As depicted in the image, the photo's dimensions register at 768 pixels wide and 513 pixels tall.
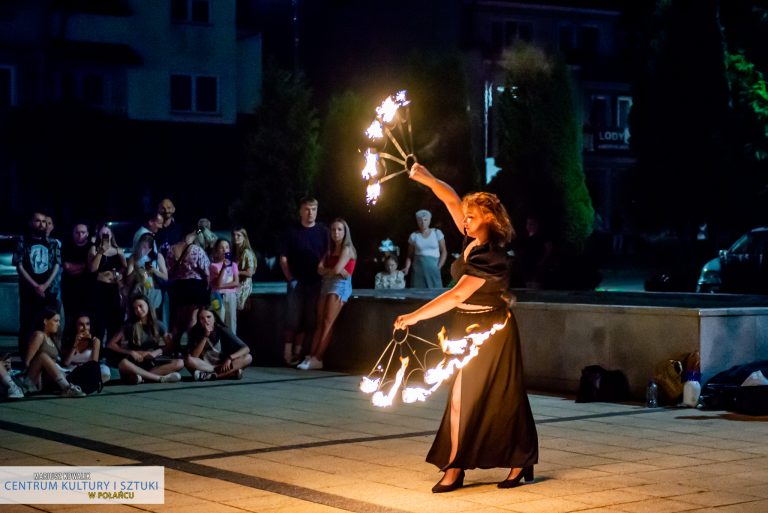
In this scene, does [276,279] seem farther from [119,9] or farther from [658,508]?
[658,508]

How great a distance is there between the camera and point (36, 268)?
56.1 feet

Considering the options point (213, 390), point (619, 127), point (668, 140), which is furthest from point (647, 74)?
point (213, 390)

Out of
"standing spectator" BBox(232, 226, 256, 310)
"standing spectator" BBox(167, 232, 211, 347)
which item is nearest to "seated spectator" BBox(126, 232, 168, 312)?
"standing spectator" BBox(167, 232, 211, 347)

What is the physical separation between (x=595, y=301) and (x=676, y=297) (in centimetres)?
193

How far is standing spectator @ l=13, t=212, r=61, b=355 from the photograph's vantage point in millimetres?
17062

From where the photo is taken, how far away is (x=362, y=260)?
98.9 ft

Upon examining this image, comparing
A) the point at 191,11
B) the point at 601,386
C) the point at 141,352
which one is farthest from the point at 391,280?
the point at 191,11

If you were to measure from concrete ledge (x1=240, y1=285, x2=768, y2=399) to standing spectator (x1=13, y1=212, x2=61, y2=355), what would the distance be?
349 centimetres

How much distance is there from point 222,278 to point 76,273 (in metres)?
1.78

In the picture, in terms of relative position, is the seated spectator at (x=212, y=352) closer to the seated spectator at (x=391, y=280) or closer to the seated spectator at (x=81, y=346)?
the seated spectator at (x=81, y=346)

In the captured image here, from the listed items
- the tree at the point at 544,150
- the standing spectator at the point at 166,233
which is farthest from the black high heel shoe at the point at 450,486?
the tree at the point at 544,150

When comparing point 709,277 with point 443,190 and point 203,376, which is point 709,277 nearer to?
point 203,376

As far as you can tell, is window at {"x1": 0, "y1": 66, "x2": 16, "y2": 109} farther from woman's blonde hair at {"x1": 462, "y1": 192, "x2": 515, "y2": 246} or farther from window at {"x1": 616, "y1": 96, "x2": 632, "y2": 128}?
woman's blonde hair at {"x1": 462, "y1": 192, "x2": 515, "y2": 246}

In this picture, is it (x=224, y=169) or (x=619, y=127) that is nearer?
(x=224, y=169)
